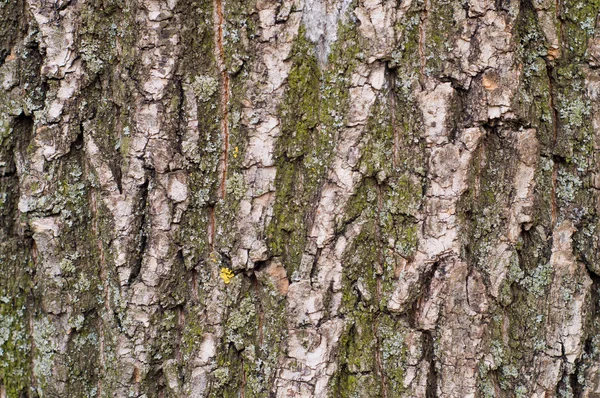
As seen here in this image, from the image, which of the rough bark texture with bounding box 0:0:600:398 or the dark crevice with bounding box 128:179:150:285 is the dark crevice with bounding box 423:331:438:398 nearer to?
the rough bark texture with bounding box 0:0:600:398

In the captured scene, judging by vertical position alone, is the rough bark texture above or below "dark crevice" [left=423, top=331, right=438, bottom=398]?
above

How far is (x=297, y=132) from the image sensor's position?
161 cm

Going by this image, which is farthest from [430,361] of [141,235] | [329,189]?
[141,235]

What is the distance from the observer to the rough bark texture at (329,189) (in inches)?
60.8

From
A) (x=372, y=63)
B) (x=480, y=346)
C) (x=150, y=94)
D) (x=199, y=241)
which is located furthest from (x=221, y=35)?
(x=480, y=346)

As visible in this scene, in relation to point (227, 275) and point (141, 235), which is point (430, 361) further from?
point (141, 235)

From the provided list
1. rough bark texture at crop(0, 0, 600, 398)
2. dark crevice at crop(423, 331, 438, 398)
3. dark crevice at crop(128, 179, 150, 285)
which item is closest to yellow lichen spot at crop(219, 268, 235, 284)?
rough bark texture at crop(0, 0, 600, 398)

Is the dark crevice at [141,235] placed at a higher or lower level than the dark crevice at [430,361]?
higher

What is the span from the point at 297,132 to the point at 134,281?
0.65 m

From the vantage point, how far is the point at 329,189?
5.19ft

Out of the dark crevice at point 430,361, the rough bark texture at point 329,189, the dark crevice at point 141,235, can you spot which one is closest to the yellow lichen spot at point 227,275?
the rough bark texture at point 329,189

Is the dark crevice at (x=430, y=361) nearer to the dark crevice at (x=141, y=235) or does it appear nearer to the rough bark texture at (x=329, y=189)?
the rough bark texture at (x=329, y=189)

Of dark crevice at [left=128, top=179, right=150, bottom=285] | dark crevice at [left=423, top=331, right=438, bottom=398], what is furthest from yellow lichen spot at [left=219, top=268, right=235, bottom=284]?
dark crevice at [left=423, top=331, right=438, bottom=398]

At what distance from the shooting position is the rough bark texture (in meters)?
1.54
